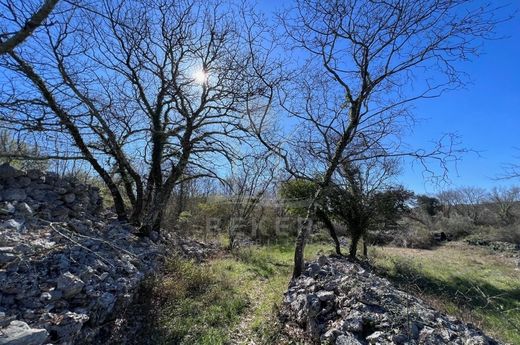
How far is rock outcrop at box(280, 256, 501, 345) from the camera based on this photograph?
3.67 metres

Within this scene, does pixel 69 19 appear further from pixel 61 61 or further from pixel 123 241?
Answer: pixel 123 241

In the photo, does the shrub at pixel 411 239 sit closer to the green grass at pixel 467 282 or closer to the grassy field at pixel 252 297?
the green grass at pixel 467 282

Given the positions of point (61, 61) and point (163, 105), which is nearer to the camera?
point (61, 61)

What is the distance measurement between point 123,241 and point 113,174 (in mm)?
2434

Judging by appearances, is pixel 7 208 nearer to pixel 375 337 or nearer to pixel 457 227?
pixel 375 337

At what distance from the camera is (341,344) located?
3.74m

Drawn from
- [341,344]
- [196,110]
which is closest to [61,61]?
[196,110]

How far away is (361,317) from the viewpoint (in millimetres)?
4039

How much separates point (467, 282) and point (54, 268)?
11646mm

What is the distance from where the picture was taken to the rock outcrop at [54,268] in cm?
346

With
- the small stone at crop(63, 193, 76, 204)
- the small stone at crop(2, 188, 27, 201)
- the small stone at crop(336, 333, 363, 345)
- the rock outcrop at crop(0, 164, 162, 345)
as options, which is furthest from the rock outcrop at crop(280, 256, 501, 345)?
the small stone at crop(2, 188, 27, 201)

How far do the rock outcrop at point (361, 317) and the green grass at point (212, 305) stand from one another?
56cm

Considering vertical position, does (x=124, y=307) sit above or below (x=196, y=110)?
below

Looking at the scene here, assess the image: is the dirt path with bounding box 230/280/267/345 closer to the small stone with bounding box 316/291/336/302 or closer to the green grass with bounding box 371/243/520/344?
the small stone with bounding box 316/291/336/302
